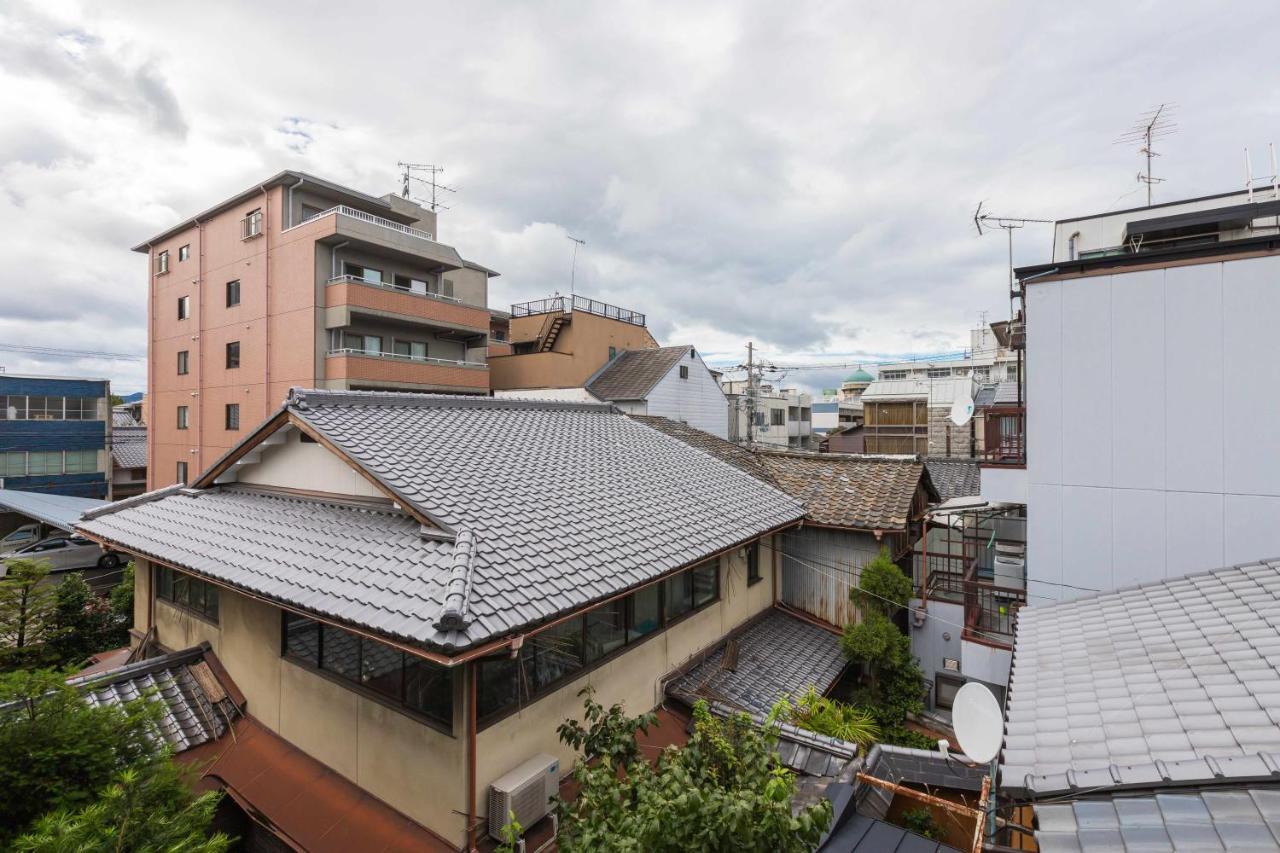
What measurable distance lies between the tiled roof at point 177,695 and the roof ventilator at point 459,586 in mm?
5015

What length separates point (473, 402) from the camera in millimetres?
11727

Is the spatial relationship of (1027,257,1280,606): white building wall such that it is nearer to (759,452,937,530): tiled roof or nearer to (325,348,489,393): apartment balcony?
(759,452,937,530): tiled roof

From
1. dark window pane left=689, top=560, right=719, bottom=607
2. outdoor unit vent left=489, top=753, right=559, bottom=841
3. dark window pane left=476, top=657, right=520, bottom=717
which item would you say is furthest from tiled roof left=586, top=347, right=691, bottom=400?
outdoor unit vent left=489, top=753, right=559, bottom=841

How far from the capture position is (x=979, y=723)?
535 cm

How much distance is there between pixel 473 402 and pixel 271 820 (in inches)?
293

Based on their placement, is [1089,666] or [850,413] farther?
[850,413]

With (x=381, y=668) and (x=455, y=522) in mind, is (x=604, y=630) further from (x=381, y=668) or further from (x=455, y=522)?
(x=381, y=668)

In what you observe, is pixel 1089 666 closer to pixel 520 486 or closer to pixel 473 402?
pixel 520 486

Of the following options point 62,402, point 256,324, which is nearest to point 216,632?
point 256,324

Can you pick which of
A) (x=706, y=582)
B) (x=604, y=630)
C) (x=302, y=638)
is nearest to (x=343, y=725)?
(x=302, y=638)

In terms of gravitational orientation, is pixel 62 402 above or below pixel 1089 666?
above

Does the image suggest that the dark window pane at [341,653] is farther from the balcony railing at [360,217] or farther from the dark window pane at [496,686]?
the balcony railing at [360,217]

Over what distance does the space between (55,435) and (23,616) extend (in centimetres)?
2655

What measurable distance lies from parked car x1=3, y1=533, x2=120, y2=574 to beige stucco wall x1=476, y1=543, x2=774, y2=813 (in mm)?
26720
